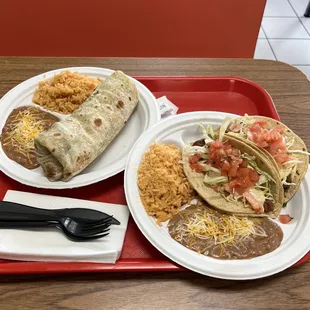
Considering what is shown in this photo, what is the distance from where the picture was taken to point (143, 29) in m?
2.87

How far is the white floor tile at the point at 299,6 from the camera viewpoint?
4746 millimetres

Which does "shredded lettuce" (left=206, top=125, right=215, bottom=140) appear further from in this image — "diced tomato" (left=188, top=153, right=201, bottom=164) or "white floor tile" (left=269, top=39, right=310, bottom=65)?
"white floor tile" (left=269, top=39, right=310, bottom=65)

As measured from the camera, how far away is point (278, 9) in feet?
15.7

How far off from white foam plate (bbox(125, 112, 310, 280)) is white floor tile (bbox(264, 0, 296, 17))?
12.6 ft

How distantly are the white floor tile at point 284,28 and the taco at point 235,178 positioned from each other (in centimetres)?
336

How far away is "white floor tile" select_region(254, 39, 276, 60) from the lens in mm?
4110

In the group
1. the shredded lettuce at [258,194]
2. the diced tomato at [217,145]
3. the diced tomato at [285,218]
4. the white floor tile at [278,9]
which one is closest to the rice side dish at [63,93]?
the diced tomato at [217,145]

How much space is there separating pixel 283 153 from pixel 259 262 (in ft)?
1.61

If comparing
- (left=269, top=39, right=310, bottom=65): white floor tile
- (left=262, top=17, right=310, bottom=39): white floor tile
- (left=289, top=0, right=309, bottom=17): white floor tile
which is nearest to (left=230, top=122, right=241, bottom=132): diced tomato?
(left=269, top=39, right=310, bottom=65): white floor tile

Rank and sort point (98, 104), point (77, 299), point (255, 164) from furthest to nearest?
point (98, 104)
point (255, 164)
point (77, 299)

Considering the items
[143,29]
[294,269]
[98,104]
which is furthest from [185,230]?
[143,29]

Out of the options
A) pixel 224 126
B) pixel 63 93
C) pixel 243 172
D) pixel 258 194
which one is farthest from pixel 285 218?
pixel 63 93

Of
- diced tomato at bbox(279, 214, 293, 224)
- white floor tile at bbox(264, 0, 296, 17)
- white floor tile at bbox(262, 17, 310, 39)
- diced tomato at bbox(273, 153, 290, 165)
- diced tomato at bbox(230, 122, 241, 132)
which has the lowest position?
white floor tile at bbox(262, 17, 310, 39)

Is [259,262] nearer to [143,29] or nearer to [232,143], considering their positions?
[232,143]
